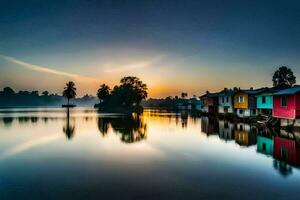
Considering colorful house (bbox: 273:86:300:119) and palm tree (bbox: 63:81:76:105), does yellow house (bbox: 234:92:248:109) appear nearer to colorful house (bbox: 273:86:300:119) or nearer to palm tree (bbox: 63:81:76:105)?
colorful house (bbox: 273:86:300:119)

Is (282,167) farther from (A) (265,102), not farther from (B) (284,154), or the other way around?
(A) (265,102)

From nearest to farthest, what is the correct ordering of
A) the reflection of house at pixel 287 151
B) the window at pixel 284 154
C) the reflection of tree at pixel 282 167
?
the reflection of tree at pixel 282 167, the reflection of house at pixel 287 151, the window at pixel 284 154

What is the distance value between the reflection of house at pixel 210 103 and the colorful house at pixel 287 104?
33.7 m

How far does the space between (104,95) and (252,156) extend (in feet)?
428

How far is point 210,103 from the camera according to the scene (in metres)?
81.1

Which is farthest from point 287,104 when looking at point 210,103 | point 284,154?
point 210,103

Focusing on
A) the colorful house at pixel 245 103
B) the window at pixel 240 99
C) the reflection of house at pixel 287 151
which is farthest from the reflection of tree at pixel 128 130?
the window at pixel 240 99

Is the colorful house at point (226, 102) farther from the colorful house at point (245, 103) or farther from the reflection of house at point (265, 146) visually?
the reflection of house at point (265, 146)

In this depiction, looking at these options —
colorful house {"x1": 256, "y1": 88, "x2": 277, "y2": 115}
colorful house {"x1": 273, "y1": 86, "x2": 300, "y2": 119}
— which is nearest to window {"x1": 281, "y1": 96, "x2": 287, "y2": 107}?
colorful house {"x1": 273, "y1": 86, "x2": 300, "y2": 119}

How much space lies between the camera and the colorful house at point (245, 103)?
188 feet

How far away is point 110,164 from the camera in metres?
18.9

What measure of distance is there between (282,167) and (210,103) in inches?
2510

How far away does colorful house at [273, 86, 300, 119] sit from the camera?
37.8m

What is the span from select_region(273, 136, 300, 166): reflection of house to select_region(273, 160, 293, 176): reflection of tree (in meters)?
0.69
